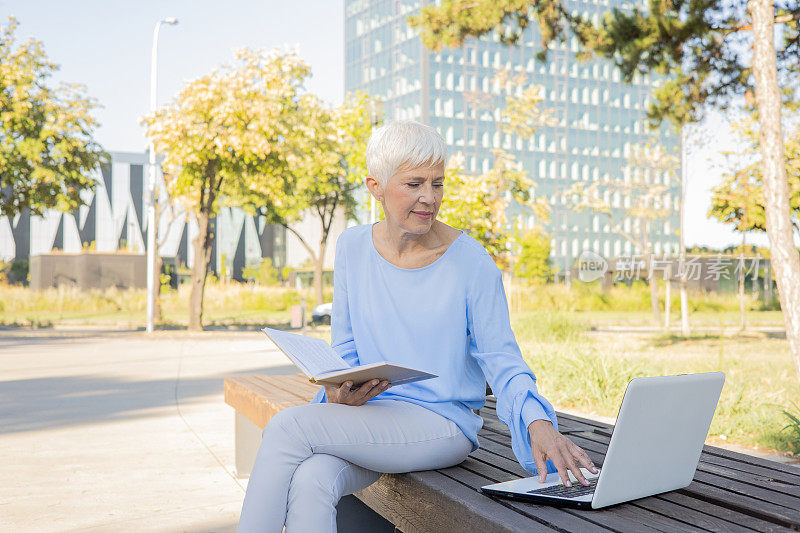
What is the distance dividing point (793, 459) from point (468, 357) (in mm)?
3115

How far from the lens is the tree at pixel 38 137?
58.6 ft

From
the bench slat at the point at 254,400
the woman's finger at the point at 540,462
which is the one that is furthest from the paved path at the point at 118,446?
the woman's finger at the point at 540,462

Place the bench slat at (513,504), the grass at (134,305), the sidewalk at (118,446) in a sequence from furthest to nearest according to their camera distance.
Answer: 1. the grass at (134,305)
2. the sidewalk at (118,446)
3. the bench slat at (513,504)

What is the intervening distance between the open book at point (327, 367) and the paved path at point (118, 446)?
185cm

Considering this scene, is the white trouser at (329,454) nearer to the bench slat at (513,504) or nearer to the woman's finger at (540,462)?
the bench slat at (513,504)

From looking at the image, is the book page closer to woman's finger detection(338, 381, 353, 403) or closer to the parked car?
woman's finger detection(338, 381, 353, 403)

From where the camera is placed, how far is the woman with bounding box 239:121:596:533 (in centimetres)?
183

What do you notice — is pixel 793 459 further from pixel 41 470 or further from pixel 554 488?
pixel 41 470

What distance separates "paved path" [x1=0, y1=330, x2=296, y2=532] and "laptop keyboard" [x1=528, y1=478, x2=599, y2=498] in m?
2.18

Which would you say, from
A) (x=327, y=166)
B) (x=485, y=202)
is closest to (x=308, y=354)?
(x=485, y=202)

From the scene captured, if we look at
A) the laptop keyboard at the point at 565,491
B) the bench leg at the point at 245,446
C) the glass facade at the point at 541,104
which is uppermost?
the glass facade at the point at 541,104

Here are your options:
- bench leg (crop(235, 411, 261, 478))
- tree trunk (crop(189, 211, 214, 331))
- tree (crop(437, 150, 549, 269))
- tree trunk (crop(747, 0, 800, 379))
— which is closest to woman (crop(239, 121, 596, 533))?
bench leg (crop(235, 411, 261, 478))

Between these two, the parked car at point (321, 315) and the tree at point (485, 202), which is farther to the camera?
the parked car at point (321, 315)

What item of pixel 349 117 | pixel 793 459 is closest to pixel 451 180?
pixel 349 117
